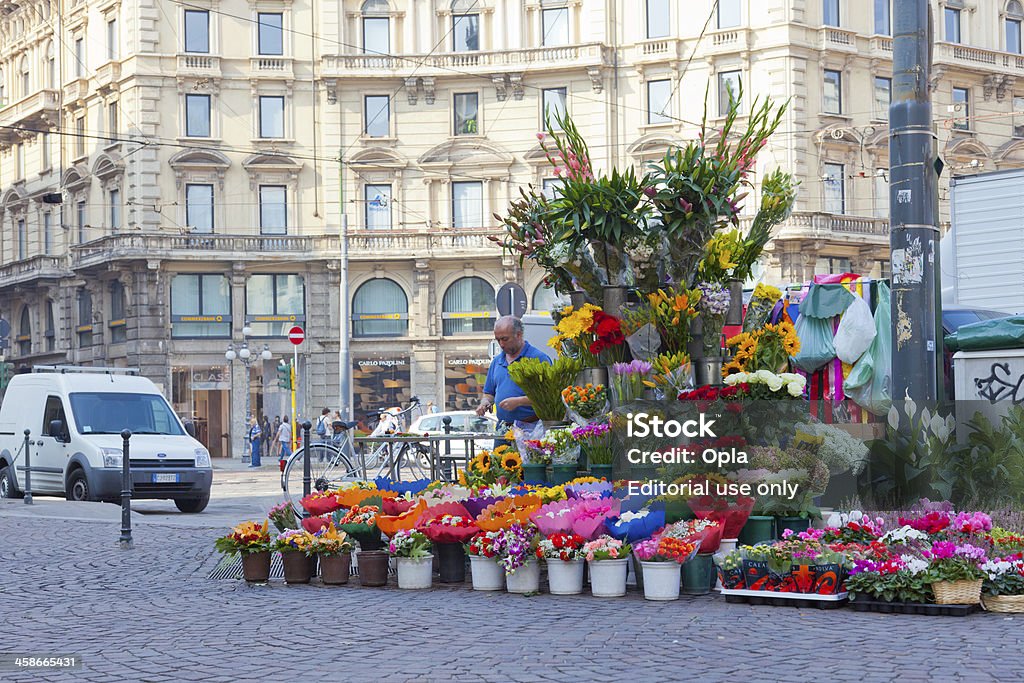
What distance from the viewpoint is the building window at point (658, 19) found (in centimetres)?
4622

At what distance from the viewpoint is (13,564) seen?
42.4 feet

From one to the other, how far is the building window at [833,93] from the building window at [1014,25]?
7.14m

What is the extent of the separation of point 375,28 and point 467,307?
369 inches

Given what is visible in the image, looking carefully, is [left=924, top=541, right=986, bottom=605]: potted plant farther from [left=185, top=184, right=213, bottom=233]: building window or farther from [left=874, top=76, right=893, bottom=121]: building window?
[left=185, top=184, right=213, bottom=233]: building window

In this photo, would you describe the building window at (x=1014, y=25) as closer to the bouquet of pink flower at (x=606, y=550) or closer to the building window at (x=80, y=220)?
the building window at (x=80, y=220)

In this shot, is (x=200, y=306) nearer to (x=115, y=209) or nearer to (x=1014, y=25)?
(x=115, y=209)

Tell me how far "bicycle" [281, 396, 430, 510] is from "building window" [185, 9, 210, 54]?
99.4 ft

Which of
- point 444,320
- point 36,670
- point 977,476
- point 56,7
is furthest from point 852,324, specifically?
point 56,7

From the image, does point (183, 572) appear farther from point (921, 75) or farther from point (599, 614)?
point (921, 75)

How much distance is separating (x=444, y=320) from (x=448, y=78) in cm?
767

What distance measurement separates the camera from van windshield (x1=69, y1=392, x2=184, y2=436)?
20.9m

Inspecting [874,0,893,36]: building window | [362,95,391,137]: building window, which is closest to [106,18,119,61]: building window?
[362,95,391,137]: building window

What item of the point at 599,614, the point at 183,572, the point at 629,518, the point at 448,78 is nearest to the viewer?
the point at 599,614

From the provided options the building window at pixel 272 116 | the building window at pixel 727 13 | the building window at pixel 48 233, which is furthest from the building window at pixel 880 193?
the building window at pixel 48 233
